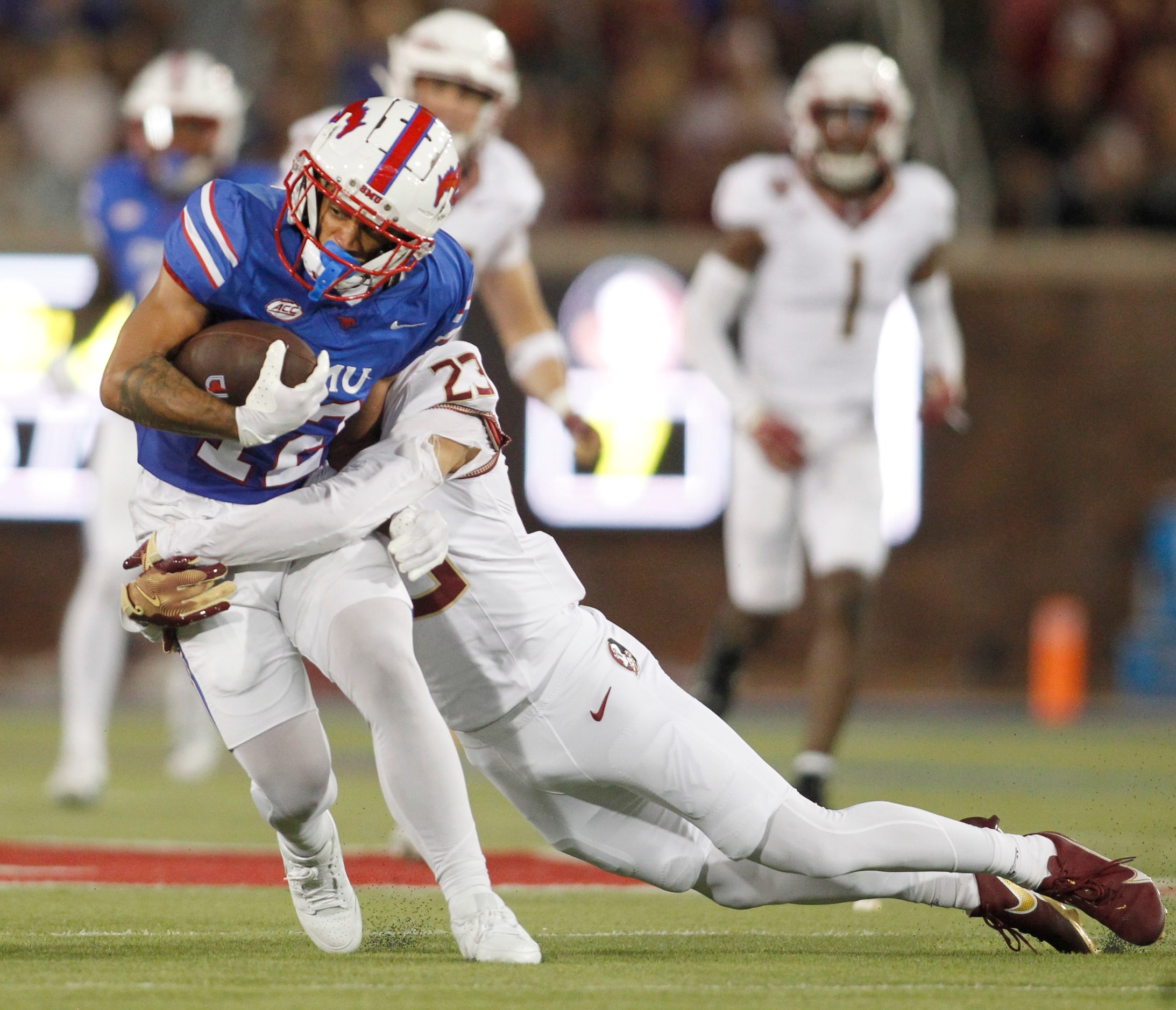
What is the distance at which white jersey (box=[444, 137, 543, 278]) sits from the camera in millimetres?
4781

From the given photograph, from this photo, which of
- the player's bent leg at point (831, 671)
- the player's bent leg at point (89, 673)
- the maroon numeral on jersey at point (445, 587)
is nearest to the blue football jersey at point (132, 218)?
the player's bent leg at point (89, 673)

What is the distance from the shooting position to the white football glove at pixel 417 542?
9.91 feet

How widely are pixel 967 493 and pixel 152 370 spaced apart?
267 inches

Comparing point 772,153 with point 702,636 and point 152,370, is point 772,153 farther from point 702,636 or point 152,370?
point 152,370

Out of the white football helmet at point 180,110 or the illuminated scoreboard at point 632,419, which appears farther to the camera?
the illuminated scoreboard at point 632,419

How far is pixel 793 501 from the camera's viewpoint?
209 inches

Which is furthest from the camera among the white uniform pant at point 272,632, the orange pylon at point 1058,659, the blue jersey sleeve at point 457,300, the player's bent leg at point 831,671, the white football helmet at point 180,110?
the orange pylon at point 1058,659

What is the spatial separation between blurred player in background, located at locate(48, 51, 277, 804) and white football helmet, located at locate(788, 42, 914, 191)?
1670mm

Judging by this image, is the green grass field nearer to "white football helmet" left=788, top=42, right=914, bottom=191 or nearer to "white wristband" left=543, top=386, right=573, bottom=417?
"white wristband" left=543, top=386, right=573, bottom=417

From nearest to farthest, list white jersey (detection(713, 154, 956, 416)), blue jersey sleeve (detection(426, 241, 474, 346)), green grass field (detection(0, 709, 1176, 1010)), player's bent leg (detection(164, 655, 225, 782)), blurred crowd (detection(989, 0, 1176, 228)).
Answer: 1. green grass field (detection(0, 709, 1176, 1010))
2. blue jersey sleeve (detection(426, 241, 474, 346))
3. white jersey (detection(713, 154, 956, 416))
4. player's bent leg (detection(164, 655, 225, 782))
5. blurred crowd (detection(989, 0, 1176, 228))

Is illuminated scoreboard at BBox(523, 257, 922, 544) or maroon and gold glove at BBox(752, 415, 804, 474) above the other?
maroon and gold glove at BBox(752, 415, 804, 474)

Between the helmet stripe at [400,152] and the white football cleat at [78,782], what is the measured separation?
3.04 meters

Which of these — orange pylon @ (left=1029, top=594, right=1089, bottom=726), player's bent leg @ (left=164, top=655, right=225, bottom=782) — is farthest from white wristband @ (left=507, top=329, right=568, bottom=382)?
orange pylon @ (left=1029, top=594, right=1089, bottom=726)

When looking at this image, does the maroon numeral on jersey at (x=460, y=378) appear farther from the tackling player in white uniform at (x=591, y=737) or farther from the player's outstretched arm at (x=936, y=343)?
the player's outstretched arm at (x=936, y=343)
